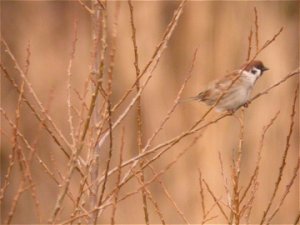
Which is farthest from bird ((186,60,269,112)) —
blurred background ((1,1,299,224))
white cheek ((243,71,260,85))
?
blurred background ((1,1,299,224))

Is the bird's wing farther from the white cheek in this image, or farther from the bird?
the white cheek

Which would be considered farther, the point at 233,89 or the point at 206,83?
the point at 206,83

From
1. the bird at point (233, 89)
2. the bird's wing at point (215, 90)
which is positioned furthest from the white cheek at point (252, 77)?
the bird's wing at point (215, 90)

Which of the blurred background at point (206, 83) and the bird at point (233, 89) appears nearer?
the bird at point (233, 89)

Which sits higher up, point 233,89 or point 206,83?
point 206,83

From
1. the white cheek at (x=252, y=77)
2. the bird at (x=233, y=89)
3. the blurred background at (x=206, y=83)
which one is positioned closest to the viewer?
the bird at (x=233, y=89)

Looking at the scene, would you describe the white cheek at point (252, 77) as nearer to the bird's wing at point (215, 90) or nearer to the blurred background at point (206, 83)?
the bird's wing at point (215, 90)

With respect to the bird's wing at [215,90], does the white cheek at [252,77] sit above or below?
above

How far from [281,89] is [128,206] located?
6.04 feet

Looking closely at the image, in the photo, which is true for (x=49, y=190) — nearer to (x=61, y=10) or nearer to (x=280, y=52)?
(x=61, y=10)

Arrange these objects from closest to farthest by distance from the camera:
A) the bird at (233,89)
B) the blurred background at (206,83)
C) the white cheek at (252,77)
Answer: the bird at (233,89) < the white cheek at (252,77) < the blurred background at (206,83)

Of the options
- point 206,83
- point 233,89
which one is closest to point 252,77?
point 233,89

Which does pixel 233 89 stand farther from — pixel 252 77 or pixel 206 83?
pixel 206 83

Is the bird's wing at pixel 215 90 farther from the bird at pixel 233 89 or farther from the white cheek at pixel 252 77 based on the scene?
the white cheek at pixel 252 77
